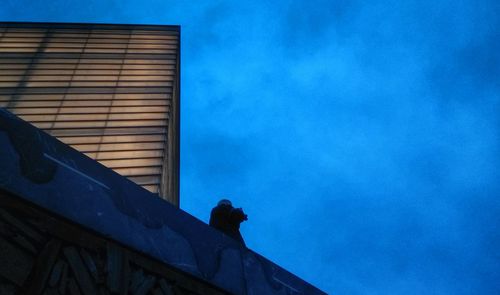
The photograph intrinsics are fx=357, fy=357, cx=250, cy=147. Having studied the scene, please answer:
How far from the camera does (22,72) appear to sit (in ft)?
51.5

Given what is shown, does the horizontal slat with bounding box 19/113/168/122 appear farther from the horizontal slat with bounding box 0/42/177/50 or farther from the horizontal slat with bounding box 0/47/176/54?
the horizontal slat with bounding box 0/42/177/50

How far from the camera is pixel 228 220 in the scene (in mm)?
4320

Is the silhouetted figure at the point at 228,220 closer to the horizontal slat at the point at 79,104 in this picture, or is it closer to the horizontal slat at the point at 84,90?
the horizontal slat at the point at 79,104

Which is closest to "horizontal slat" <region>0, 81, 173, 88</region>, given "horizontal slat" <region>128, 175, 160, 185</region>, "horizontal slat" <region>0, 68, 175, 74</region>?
"horizontal slat" <region>0, 68, 175, 74</region>

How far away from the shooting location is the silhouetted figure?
13.9ft

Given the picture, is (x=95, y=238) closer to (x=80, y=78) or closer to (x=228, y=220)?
(x=228, y=220)

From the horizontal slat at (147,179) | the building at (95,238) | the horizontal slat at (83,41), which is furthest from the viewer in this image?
the horizontal slat at (83,41)

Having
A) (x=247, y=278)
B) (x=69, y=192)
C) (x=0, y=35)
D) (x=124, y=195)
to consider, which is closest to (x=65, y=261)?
(x=69, y=192)

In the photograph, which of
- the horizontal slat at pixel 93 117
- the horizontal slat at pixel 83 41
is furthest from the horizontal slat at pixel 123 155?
the horizontal slat at pixel 83 41

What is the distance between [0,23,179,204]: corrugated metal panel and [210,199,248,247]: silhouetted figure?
7.87 m

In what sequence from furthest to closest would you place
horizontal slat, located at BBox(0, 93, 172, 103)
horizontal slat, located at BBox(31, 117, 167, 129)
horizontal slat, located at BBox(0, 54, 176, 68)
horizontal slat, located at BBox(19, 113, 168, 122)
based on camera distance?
horizontal slat, located at BBox(0, 54, 176, 68), horizontal slat, located at BBox(0, 93, 172, 103), horizontal slat, located at BBox(19, 113, 168, 122), horizontal slat, located at BBox(31, 117, 167, 129)

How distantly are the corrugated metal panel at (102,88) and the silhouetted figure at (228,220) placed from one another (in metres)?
7.87

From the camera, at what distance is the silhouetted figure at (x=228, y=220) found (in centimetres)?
423

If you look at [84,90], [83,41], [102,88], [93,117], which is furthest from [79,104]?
[83,41]
